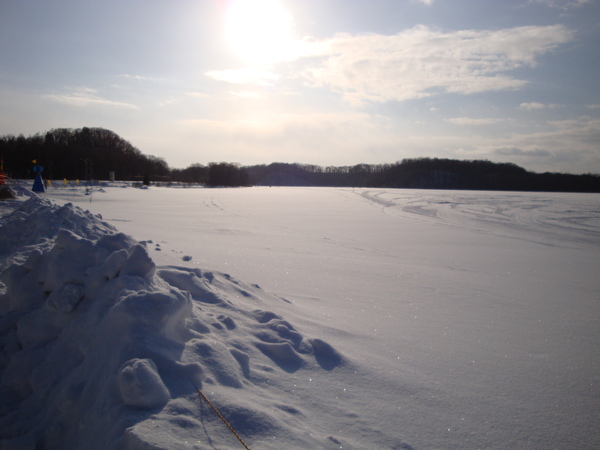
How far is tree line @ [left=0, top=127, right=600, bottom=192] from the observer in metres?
57.1

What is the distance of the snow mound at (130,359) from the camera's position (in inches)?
68.1

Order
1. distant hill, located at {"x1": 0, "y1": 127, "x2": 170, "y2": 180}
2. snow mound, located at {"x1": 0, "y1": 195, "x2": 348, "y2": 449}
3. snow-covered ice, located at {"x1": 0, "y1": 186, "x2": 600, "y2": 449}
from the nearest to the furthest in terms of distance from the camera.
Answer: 1. snow mound, located at {"x1": 0, "y1": 195, "x2": 348, "y2": 449}
2. snow-covered ice, located at {"x1": 0, "y1": 186, "x2": 600, "y2": 449}
3. distant hill, located at {"x1": 0, "y1": 127, "x2": 170, "y2": 180}

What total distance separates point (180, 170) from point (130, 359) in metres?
102

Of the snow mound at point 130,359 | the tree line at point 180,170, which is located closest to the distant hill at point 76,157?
the tree line at point 180,170

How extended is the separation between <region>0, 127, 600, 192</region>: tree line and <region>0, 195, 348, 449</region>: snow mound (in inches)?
1739

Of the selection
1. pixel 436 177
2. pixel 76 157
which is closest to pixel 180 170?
pixel 76 157

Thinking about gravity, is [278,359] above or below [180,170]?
below

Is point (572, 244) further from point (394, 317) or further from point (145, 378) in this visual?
point (145, 378)

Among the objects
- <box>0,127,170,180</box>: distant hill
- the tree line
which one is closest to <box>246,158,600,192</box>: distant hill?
the tree line

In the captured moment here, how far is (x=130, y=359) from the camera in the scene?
1913 millimetres

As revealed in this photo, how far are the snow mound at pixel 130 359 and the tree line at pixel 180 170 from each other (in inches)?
1739

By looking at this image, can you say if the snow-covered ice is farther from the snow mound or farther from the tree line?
the tree line

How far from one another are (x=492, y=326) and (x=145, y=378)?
11.0 ft

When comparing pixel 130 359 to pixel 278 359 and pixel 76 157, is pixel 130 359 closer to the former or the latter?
pixel 278 359
